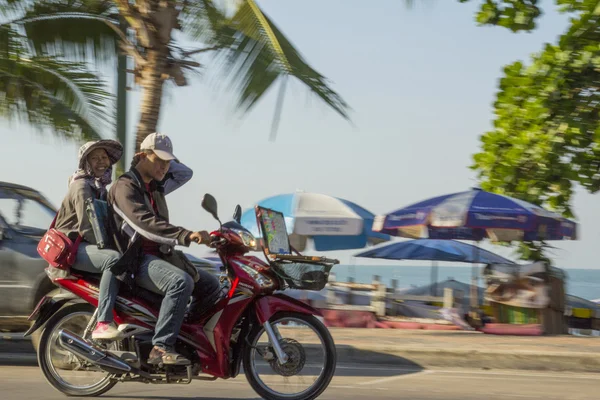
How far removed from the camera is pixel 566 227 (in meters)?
15.3

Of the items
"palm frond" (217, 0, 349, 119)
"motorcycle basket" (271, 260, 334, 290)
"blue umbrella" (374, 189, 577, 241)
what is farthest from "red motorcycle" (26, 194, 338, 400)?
"blue umbrella" (374, 189, 577, 241)

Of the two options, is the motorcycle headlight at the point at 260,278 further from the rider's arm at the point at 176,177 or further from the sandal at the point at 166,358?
the rider's arm at the point at 176,177

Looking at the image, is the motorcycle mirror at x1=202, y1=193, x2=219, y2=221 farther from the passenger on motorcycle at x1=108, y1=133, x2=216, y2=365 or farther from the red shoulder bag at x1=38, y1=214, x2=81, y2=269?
the red shoulder bag at x1=38, y1=214, x2=81, y2=269

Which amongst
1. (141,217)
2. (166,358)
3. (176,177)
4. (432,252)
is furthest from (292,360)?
(432,252)

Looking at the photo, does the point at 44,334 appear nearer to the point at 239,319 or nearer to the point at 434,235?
the point at 239,319

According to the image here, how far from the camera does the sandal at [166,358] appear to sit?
646 centimetres

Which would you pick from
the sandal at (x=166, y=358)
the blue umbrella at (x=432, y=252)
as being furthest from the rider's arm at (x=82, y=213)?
the blue umbrella at (x=432, y=252)

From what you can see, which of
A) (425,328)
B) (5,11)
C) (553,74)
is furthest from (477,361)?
(5,11)

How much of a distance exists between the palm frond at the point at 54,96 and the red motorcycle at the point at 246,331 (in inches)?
361

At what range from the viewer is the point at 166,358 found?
255 inches

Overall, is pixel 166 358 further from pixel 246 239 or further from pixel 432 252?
pixel 432 252

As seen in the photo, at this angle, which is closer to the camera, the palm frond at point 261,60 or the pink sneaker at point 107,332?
the pink sneaker at point 107,332

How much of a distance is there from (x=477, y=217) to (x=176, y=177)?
846cm

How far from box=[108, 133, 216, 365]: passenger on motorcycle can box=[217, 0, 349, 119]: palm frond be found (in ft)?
18.8
